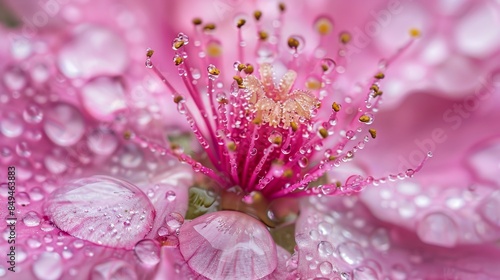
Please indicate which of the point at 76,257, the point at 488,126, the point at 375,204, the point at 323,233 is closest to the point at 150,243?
the point at 76,257

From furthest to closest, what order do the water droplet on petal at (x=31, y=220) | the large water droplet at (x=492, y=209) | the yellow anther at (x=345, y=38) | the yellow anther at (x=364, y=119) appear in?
the yellow anther at (x=345, y=38) < the large water droplet at (x=492, y=209) < the yellow anther at (x=364, y=119) < the water droplet on petal at (x=31, y=220)

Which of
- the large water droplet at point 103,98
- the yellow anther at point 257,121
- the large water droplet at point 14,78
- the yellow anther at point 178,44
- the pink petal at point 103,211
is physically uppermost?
the yellow anther at point 178,44

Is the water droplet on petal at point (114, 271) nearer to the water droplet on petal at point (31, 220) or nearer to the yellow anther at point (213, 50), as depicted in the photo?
the water droplet on petal at point (31, 220)

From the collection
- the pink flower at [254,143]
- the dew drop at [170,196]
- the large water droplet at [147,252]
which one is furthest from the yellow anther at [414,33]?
the large water droplet at [147,252]

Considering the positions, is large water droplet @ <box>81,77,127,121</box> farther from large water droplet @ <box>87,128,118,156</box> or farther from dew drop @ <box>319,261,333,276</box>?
dew drop @ <box>319,261,333,276</box>

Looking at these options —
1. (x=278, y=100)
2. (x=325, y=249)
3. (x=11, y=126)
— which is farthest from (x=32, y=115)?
(x=325, y=249)

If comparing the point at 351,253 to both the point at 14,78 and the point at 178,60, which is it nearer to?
the point at 178,60
